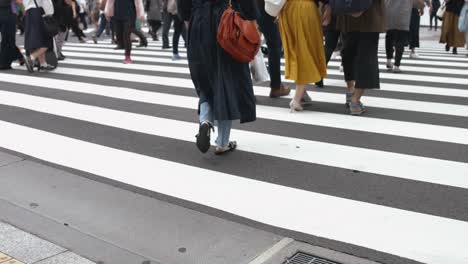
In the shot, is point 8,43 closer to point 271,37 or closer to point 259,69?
point 271,37

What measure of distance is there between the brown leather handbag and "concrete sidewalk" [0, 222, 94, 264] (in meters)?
2.02

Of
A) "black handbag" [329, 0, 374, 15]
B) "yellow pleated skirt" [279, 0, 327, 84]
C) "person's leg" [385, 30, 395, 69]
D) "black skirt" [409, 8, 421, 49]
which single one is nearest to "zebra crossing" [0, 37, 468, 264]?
"yellow pleated skirt" [279, 0, 327, 84]

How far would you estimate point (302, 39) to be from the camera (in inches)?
240

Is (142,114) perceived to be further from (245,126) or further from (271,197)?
(271,197)

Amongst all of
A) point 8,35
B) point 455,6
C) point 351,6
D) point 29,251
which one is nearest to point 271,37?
point 351,6

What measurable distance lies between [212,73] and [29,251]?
2.12m

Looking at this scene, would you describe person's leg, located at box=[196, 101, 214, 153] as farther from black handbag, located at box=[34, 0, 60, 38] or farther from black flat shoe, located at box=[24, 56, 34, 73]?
black flat shoe, located at box=[24, 56, 34, 73]

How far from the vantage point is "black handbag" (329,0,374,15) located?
18.2ft

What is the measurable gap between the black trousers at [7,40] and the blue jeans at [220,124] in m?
7.12

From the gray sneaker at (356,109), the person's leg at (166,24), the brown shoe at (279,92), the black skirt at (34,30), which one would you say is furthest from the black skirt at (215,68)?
the person's leg at (166,24)

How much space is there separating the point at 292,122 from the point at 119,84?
3.92 m

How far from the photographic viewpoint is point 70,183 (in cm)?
446

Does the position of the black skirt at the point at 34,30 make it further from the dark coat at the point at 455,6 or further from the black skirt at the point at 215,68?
the dark coat at the point at 455,6

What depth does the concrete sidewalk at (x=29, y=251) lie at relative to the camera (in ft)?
10.2
